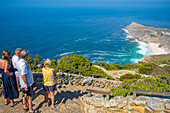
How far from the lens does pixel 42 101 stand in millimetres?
6039

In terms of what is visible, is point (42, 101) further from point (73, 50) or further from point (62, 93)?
point (73, 50)

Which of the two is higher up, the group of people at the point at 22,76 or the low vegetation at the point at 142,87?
the group of people at the point at 22,76

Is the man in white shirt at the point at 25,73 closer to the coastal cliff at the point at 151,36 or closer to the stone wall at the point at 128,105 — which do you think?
the stone wall at the point at 128,105

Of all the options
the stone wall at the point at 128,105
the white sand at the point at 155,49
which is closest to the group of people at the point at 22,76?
the stone wall at the point at 128,105

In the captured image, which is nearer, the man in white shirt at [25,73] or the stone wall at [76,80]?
the man in white shirt at [25,73]

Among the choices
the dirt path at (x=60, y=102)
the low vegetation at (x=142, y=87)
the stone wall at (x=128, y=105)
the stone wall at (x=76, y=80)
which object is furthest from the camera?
the stone wall at (x=76, y=80)

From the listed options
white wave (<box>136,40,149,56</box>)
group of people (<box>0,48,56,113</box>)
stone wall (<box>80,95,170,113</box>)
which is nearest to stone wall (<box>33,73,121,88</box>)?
group of people (<box>0,48,56,113</box>)

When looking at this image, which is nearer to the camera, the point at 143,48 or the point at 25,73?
the point at 25,73

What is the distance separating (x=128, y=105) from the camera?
14.2 feet

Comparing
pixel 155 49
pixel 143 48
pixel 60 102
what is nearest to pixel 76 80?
pixel 60 102

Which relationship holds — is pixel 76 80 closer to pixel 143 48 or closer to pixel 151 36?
pixel 143 48

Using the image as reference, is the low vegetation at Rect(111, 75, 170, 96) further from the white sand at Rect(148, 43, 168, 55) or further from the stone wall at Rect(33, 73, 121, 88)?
the white sand at Rect(148, 43, 168, 55)

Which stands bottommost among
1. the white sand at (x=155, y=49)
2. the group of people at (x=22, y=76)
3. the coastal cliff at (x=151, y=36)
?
the white sand at (x=155, y=49)

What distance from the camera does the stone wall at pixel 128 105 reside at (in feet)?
12.8
